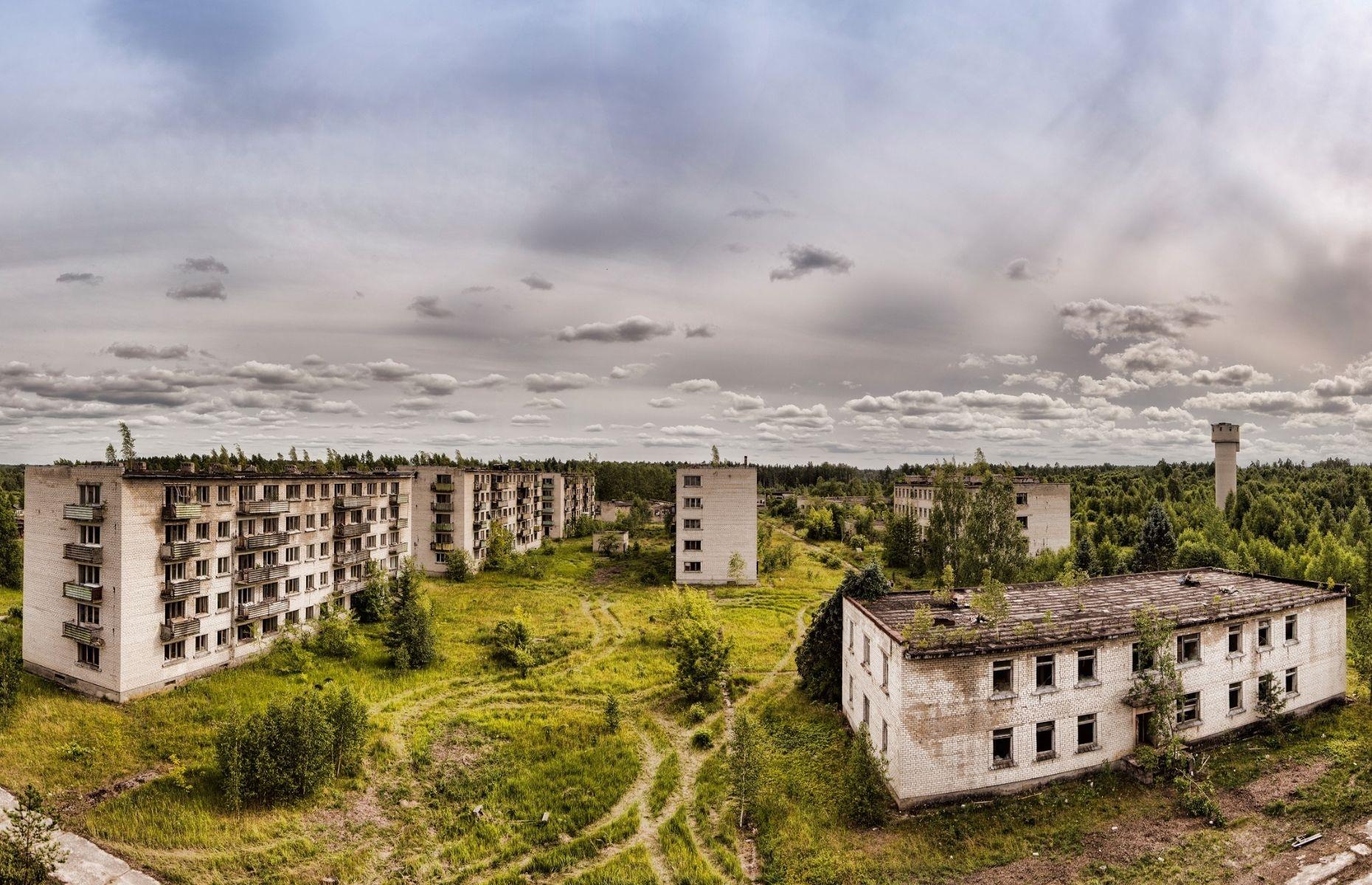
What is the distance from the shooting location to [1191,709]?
29922 mm

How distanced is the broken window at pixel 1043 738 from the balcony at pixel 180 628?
1705 inches

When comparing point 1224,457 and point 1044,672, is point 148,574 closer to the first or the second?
point 1044,672

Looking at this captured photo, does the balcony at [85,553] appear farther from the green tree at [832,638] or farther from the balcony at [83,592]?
the green tree at [832,638]

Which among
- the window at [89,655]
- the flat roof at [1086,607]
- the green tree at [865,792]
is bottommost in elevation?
the green tree at [865,792]

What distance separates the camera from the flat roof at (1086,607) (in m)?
26.2

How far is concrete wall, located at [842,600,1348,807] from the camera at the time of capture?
25531mm

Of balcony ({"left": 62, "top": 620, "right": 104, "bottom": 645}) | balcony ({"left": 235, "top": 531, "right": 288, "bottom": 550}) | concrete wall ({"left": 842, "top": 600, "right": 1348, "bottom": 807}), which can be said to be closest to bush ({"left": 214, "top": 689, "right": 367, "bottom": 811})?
balcony ({"left": 62, "top": 620, "right": 104, "bottom": 645})

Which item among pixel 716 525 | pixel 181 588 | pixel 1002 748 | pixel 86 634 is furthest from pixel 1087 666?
pixel 86 634

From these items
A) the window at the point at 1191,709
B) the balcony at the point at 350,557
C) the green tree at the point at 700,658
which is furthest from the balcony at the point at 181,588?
the window at the point at 1191,709

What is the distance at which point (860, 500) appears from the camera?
158 metres

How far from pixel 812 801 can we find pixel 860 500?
13539 centimetres

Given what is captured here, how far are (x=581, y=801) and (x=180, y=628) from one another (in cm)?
2708

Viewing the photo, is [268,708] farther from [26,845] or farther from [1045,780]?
[1045,780]

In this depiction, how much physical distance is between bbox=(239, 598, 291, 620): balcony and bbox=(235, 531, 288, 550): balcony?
Result: 354cm
